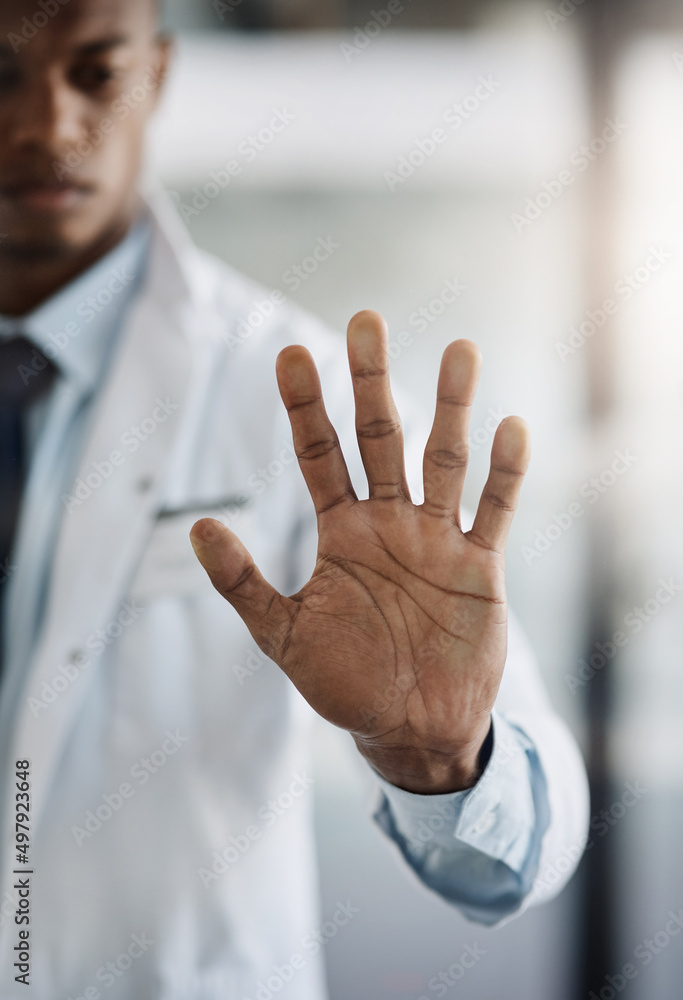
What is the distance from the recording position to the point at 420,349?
0.68 meters

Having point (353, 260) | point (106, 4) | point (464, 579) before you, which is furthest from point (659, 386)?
point (106, 4)

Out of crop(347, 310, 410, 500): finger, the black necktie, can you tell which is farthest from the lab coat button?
crop(347, 310, 410, 500): finger

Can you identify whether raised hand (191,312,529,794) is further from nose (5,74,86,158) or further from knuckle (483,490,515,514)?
nose (5,74,86,158)

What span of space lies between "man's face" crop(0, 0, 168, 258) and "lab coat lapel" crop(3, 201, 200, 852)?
0.30 ft

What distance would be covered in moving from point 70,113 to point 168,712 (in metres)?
0.47

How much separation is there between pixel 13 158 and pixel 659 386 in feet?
2.13

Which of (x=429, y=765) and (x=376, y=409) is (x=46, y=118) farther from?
(x=429, y=765)

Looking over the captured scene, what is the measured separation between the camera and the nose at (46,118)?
19.1 inches

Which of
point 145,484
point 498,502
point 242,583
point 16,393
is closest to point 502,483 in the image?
point 498,502

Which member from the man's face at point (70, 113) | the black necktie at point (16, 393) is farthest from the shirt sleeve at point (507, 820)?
the man's face at point (70, 113)

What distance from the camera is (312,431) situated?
35 cm

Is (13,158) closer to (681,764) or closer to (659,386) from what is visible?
(659,386)

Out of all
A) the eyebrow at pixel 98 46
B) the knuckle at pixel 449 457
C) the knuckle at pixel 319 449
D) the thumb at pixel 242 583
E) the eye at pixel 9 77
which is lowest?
the thumb at pixel 242 583

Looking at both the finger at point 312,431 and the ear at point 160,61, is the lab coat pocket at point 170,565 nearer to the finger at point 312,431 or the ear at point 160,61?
the finger at point 312,431
